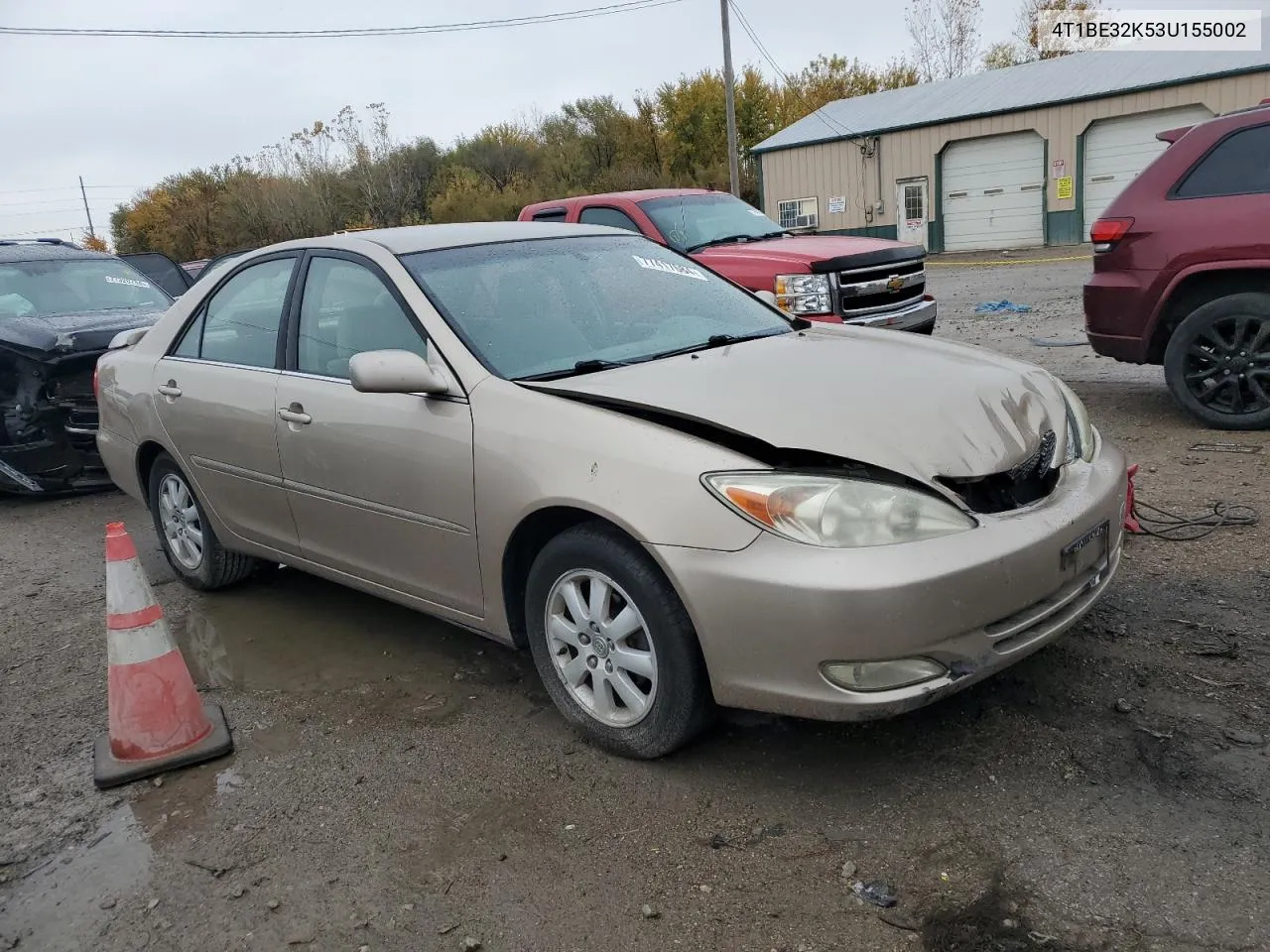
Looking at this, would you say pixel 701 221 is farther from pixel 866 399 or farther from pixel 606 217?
pixel 866 399

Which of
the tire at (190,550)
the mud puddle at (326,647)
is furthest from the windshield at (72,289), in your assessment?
the mud puddle at (326,647)

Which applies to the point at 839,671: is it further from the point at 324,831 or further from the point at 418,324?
the point at 418,324

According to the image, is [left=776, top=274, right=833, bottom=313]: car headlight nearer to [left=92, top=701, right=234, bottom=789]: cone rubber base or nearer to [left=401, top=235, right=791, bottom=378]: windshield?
[left=401, top=235, right=791, bottom=378]: windshield

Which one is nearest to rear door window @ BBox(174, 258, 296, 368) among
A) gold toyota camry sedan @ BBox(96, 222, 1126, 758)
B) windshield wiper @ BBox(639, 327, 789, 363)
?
gold toyota camry sedan @ BBox(96, 222, 1126, 758)

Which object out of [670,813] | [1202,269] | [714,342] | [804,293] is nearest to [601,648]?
[670,813]

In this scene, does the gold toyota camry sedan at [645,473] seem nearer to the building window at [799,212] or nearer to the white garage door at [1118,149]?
the white garage door at [1118,149]

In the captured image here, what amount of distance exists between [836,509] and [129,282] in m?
7.89

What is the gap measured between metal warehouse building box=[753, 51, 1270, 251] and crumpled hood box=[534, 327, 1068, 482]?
24.9 meters

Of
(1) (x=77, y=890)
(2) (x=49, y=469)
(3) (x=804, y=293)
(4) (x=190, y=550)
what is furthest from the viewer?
(3) (x=804, y=293)

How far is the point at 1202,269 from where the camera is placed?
619cm

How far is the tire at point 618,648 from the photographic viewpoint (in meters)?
2.96

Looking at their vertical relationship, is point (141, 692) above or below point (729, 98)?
below

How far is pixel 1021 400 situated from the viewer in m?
3.38

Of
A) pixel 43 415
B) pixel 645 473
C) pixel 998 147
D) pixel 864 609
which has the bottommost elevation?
pixel 864 609
